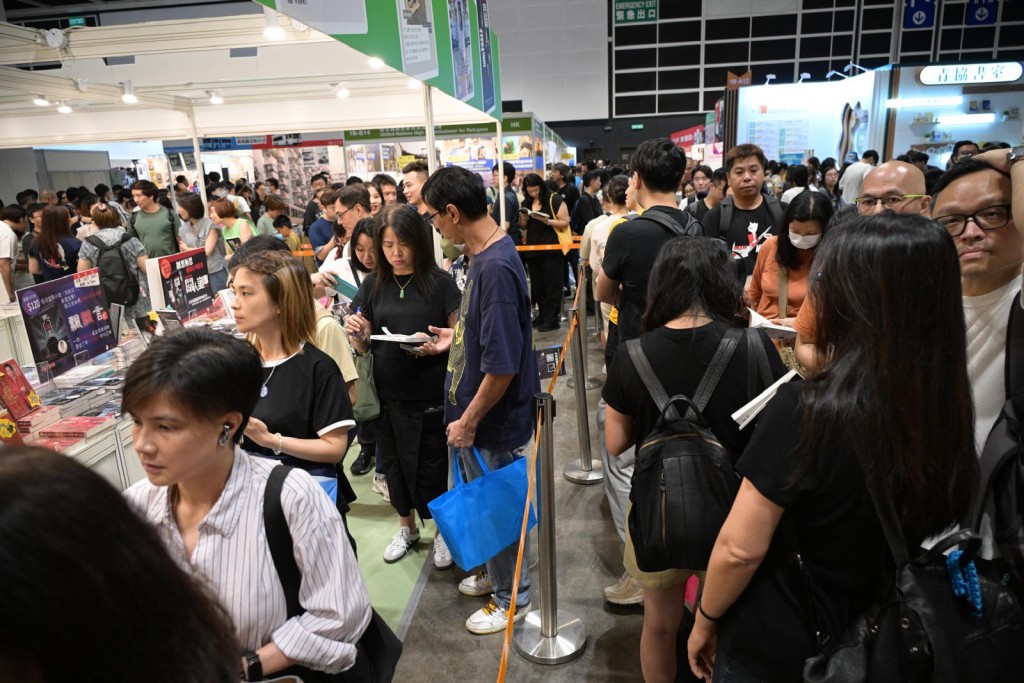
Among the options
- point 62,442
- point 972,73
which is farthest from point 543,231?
point 972,73

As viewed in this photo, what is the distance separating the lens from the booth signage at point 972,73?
37.8 ft

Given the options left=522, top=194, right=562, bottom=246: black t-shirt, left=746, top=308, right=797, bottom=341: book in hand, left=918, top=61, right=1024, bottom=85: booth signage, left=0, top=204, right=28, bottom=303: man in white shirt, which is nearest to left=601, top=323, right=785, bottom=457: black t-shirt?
left=746, top=308, right=797, bottom=341: book in hand

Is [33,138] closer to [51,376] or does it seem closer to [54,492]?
[51,376]

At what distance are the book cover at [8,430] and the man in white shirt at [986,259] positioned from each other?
324 cm

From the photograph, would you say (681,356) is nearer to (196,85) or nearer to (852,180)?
(196,85)

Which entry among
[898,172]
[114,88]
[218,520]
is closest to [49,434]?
[218,520]

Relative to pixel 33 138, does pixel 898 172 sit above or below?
below

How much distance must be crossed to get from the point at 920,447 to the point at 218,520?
1372 millimetres

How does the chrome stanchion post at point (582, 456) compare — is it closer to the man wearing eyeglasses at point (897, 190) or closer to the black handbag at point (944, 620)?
the man wearing eyeglasses at point (897, 190)

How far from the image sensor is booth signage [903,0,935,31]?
1859 cm

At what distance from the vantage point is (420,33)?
10.3 ft

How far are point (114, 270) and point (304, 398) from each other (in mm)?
4153

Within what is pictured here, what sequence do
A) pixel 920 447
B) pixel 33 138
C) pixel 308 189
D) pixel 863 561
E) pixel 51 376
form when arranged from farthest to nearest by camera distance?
pixel 308 189, pixel 33 138, pixel 51 376, pixel 863 561, pixel 920 447

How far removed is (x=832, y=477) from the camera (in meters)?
1.16
